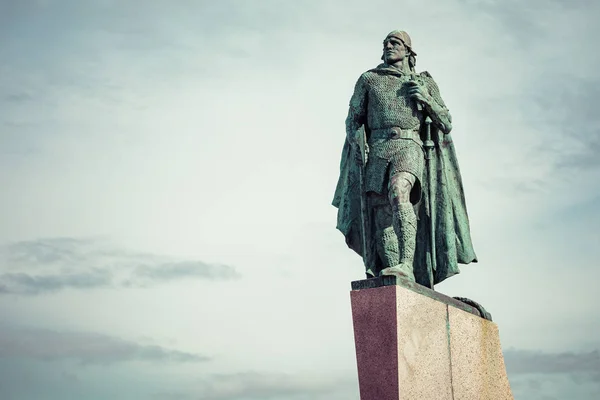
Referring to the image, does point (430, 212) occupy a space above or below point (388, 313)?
above

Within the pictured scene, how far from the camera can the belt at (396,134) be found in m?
14.8

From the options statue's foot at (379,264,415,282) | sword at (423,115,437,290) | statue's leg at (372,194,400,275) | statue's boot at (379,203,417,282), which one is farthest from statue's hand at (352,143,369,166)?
statue's foot at (379,264,415,282)

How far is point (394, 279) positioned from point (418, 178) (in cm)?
204

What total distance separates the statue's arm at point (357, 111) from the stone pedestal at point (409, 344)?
264cm

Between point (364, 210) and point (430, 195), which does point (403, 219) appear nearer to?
point (364, 210)

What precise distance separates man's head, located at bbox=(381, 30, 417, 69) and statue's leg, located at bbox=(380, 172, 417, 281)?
185cm

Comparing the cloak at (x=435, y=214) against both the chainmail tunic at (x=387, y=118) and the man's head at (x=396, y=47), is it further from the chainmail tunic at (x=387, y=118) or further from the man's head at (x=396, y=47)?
the man's head at (x=396, y=47)

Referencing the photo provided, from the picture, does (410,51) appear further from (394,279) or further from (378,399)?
(378,399)

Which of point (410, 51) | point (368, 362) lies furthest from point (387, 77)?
point (368, 362)

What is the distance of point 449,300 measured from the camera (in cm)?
1438

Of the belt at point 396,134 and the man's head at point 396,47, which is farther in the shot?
the man's head at point 396,47

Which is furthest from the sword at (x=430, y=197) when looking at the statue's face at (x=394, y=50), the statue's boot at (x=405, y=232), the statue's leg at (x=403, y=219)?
the statue's face at (x=394, y=50)

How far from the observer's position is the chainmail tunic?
14602 millimetres

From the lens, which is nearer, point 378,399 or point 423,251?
point 378,399
